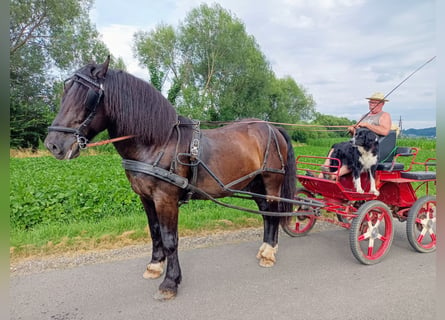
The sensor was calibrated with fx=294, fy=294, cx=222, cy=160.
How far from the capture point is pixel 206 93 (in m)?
31.0

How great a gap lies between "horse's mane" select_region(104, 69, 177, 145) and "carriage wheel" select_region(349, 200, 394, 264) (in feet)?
8.11

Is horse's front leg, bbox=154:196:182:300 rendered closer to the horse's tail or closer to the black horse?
the black horse

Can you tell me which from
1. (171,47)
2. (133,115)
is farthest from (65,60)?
(133,115)

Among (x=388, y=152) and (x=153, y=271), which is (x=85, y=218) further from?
(x=388, y=152)

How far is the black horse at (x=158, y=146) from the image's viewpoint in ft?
8.08

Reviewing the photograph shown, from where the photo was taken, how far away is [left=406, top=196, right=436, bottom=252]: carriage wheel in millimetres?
3854

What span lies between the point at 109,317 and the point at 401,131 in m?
4.66

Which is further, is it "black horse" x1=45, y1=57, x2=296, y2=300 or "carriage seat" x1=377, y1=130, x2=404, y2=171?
"carriage seat" x1=377, y1=130, x2=404, y2=171

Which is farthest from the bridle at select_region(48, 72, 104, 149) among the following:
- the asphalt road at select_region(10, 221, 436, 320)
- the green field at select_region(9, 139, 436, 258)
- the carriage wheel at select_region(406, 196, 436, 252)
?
the carriage wheel at select_region(406, 196, 436, 252)

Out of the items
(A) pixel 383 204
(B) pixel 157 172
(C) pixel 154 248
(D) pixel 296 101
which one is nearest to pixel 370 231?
(A) pixel 383 204

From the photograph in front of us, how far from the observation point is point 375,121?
421 centimetres

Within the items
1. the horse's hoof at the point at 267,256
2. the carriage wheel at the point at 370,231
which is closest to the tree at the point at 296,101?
the carriage wheel at the point at 370,231

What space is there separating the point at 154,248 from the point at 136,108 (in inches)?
62.7

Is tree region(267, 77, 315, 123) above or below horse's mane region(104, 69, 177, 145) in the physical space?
above
